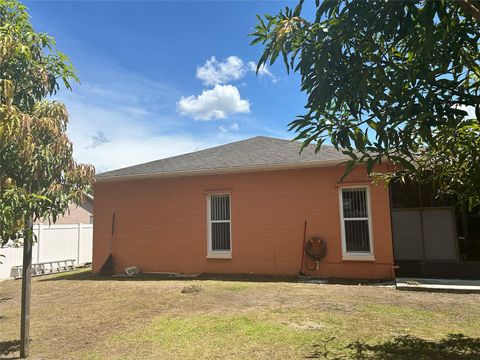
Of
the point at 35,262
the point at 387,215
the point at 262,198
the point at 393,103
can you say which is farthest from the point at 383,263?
the point at 35,262

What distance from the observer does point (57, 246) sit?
53.5ft

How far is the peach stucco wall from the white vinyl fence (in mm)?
3468

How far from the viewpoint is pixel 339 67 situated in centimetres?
267

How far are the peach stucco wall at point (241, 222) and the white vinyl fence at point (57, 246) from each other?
3468mm

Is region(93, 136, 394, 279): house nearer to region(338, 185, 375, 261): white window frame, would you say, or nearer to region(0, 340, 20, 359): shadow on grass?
region(338, 185, 375, 261): white window frame

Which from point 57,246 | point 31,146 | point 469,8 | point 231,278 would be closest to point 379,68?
point 469,8

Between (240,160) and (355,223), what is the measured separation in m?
4.21

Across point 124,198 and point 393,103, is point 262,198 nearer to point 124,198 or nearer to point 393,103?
point 124,198

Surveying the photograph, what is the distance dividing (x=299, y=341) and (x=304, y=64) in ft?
12.8

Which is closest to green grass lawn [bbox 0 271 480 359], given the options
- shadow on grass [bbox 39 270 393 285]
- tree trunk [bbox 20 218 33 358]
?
tree trunk [bbox 20 218 33 358]

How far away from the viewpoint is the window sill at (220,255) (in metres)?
11.5

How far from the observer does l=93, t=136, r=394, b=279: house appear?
10258 mm

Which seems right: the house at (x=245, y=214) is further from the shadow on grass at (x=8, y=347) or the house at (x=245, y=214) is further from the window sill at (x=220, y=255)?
the shadow on grass at (x=8, y=347)

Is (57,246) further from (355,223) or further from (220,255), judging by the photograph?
(355,223)
